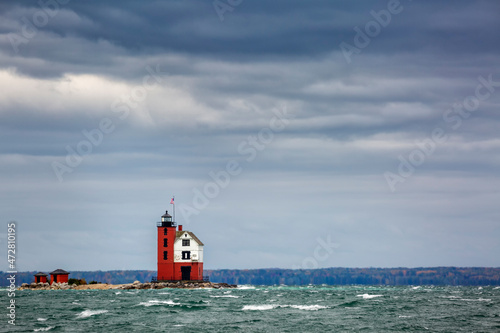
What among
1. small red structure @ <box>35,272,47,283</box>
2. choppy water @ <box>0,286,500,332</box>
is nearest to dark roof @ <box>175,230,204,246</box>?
small red structure @ <box>35,272,47,283</box>

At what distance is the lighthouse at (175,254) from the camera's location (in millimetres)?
115938

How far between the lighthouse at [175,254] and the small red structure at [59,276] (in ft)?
59.9

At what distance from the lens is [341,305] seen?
67.8m

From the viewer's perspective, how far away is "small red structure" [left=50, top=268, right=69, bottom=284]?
122 meters

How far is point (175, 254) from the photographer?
117 metres

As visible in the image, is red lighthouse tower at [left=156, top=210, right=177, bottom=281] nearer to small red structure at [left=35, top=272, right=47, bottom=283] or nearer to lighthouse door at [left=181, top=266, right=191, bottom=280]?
lighthouse door at [left=181, top=266, right=191, bottom=280]

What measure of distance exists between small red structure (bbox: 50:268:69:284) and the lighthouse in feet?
59.9

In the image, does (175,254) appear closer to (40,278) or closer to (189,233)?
(189,233)

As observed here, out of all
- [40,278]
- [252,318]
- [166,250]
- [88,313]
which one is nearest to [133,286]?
[166,250]

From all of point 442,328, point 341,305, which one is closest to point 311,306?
point 341,305

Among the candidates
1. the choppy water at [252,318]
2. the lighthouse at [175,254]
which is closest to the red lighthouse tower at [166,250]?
the lighthouse at [175,254]

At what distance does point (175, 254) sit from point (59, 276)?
22.1m

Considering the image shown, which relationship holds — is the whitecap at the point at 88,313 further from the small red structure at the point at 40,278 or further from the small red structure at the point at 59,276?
the small red structure at the point at 40,278

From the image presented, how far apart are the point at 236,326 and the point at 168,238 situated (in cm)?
6990
